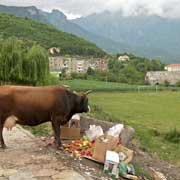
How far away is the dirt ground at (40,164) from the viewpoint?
5391 mm

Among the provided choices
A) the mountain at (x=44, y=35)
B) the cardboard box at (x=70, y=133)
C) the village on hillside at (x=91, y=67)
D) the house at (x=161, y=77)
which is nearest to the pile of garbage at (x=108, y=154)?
the cardboard box at (x=70, y=133)

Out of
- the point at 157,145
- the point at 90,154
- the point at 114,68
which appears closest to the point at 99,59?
the point at 114,68

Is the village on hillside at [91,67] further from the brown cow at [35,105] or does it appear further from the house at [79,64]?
the brown cow at [35,105]

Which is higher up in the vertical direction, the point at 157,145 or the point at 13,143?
the point at 13,143

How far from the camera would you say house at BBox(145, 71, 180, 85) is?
265ft

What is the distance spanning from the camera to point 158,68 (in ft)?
326

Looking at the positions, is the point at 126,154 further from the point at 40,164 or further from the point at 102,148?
the point at 40,164

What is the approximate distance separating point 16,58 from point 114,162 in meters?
21.8

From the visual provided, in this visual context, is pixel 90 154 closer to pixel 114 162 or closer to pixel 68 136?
pixel 114 162

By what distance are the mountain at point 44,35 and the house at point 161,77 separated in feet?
73.6

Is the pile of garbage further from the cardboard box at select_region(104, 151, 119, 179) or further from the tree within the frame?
the tree

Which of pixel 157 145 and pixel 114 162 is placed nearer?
pixel 114 162

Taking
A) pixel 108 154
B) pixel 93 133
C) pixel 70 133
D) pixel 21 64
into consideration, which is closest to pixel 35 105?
pixel 70 133

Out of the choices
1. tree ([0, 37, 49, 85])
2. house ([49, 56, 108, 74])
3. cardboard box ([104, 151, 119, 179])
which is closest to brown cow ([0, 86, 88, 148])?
cardboard box ([104, 151, 119, 179])
